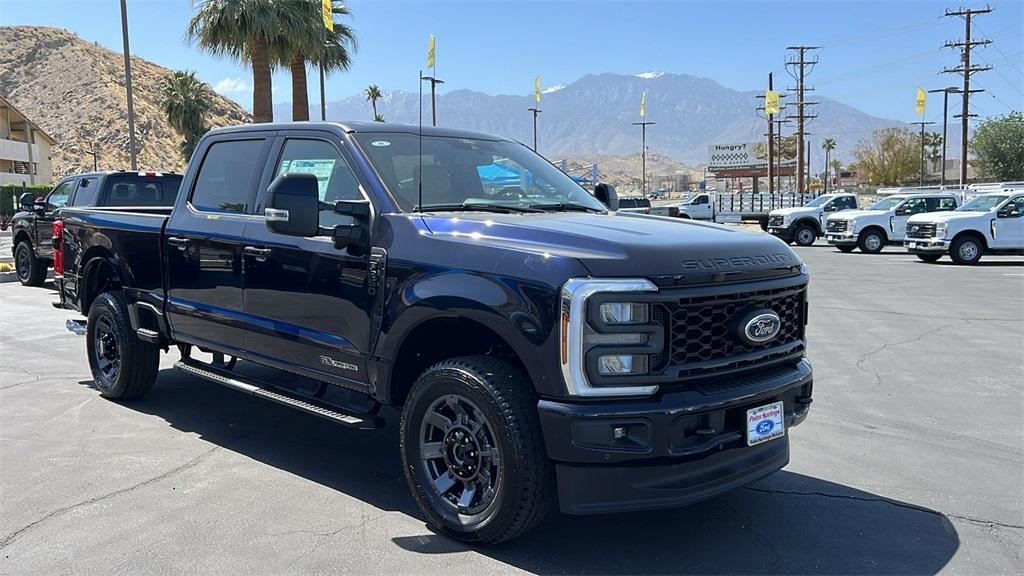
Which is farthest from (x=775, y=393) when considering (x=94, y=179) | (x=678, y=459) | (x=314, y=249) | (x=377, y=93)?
(x=377, y=93)

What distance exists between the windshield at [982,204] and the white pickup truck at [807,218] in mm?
7694

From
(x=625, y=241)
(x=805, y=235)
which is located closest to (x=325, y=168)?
(x=625, y=241)

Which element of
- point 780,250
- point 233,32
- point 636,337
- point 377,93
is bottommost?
point 636,337

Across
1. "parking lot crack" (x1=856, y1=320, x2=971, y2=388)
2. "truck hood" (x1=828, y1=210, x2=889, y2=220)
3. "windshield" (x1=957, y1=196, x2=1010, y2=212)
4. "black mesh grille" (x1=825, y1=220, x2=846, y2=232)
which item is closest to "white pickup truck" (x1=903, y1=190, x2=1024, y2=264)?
"windshield" (x1=957, y1=196, x2=1010, y2=212)

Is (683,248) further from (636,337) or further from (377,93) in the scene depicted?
(377,93)

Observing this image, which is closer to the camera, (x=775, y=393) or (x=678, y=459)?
(x=678, y=459)

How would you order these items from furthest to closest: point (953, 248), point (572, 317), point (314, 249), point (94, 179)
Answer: point (953, 248) → point (94, 179) → point (314, 249) → point (572, 317)

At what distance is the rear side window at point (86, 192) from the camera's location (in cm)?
1187

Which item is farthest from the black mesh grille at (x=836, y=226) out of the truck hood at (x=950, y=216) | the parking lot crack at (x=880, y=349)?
the parking lot crack at (x=880, y=349)

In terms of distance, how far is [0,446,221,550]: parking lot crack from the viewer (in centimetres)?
386

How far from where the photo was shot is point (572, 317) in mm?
3244

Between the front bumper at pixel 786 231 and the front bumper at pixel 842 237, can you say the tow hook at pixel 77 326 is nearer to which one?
the front bumper at pixel 842 237

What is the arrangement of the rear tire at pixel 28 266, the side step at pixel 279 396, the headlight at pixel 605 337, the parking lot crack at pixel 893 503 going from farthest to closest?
the rear tire at pixel 28 266 < the side step at pixel 279 396 < the parking lot crack at pixel 893 503 < the headlight at pixel 605 337

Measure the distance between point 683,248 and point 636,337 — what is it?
1.64 feet
